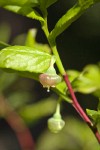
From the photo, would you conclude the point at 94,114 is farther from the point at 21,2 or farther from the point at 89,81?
the point at 89,81

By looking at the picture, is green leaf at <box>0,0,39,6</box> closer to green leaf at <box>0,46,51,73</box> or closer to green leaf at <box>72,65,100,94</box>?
green leaf at <box>0,46,51,73</box>

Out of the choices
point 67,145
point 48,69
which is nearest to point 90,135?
point 67,145

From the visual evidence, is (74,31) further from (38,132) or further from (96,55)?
(38,132)

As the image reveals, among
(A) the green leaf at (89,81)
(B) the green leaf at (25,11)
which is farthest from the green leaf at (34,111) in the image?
(B) the green leaf at (25,11)

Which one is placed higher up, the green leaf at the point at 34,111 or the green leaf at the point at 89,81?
the green leaf at the point at 89,81

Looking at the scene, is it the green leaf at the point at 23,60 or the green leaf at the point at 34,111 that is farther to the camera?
the green leaf at the point at 34,111

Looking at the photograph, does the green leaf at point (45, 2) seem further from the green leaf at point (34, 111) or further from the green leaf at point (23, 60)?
the green leaf at point (34, 111)

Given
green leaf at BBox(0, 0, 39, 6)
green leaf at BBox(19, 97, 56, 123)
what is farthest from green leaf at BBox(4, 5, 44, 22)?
green leaf at BBox(19, 97, 56, 123)
